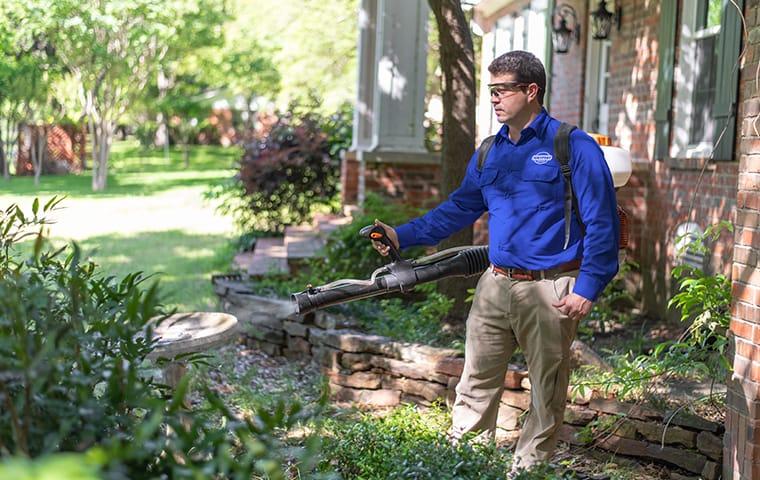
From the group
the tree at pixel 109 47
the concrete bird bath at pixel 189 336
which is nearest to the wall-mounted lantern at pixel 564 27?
the concrete bird bath at pixel 189 336

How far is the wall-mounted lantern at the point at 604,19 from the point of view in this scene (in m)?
9.87

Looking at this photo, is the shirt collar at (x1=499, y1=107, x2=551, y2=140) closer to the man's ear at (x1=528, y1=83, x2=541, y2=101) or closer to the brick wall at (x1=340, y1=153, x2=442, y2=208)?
the man's ear at (x1=528, y1=83, x2=541, y2=101)

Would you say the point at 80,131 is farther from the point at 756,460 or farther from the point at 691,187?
the point at 756,460

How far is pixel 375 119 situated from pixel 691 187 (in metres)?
3.91

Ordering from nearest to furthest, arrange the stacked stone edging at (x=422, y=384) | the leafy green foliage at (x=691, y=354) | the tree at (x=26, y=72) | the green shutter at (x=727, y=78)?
the stacked stone edging at (x=422, y=384) → the leafy green foliage at (x=691, y=354) → the green shutter at (x=727, y=78) → the tree at (x=26, y=72)

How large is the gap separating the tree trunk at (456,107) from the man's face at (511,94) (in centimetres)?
307

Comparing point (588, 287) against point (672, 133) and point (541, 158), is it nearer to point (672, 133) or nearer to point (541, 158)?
point (541, 158)

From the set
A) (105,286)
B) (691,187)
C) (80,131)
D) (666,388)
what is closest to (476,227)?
(691,187)

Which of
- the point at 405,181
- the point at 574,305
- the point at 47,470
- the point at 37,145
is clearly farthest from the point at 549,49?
the point at 37,145

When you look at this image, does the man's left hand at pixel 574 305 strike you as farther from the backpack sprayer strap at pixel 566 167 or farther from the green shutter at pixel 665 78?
the green shutter at pixel 665 78

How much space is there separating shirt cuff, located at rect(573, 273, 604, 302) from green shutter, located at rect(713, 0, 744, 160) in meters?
3.39

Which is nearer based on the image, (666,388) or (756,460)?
(756,460)

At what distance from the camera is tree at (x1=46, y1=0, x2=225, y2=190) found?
22.5 m

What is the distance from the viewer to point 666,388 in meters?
5.40
